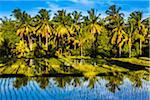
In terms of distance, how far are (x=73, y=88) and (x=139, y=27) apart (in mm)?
27296

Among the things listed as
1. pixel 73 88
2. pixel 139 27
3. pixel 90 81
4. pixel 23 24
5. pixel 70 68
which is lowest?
pixel 73 88

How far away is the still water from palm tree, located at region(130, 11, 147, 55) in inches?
792

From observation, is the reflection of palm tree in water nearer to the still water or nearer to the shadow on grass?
the still water

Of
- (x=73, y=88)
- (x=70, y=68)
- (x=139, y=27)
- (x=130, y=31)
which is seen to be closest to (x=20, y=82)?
(x=73, y=88)

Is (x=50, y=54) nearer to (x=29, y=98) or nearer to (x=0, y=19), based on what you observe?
(x=0, y=19)

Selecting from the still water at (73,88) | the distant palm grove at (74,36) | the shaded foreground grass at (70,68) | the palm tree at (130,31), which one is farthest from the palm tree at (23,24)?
the still water at (73,88)

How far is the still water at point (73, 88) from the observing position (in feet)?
94.0

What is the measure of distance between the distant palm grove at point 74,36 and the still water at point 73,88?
1938cm

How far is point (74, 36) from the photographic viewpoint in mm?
61188

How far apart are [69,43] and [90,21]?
4.86 meters

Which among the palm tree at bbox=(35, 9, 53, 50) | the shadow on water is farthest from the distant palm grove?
the shadow on water

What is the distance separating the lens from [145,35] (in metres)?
59.7

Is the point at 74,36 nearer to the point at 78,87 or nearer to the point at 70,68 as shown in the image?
the point at 70,68

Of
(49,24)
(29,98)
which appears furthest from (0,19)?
(29,98)
